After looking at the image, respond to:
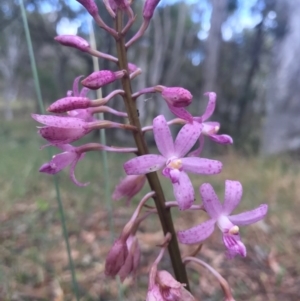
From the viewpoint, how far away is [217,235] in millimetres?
2852

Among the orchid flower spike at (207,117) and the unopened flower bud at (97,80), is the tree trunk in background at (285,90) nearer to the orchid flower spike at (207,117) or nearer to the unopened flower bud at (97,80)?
the orchid flower spike at (207,117)

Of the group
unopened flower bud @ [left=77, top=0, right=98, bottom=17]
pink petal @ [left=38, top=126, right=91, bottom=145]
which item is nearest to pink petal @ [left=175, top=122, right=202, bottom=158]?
pink petal @ [left=38, top=126, right=91, bottom=145]

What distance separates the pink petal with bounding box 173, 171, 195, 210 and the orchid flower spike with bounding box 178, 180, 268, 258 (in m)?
0.06

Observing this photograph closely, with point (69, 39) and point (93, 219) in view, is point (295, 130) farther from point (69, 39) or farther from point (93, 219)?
point (69, 39)

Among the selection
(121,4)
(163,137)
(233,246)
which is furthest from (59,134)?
(233,246)

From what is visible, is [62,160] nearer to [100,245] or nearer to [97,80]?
[97,80]

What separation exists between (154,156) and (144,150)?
7 cm

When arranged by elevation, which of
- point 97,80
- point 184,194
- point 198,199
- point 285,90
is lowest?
point 285,90

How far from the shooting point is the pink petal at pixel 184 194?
82 cm

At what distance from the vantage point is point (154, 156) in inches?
33.3

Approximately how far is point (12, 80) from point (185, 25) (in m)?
10.5

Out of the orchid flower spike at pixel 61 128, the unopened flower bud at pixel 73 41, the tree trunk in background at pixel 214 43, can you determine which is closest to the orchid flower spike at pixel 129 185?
the orchid flower spike at pixel 61 128

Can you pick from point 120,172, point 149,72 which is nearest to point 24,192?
point 120,172

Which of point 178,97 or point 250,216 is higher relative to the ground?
point 178,97
